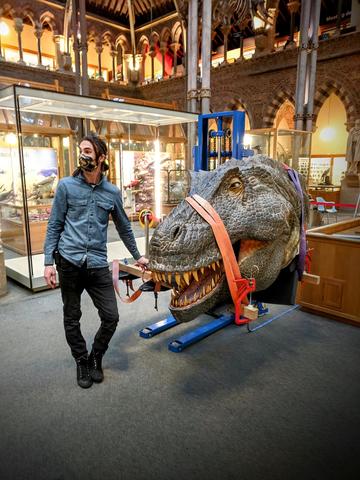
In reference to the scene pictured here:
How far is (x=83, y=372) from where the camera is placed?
8.71 feet

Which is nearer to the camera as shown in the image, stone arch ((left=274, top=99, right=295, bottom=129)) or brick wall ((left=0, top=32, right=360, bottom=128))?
brick wall ((left=0, top=32, right=360, bottom=128))

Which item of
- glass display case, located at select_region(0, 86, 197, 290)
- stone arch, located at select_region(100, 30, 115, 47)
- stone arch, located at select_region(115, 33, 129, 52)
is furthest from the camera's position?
stone arch, located at select_region(115, 33, 129, 52)

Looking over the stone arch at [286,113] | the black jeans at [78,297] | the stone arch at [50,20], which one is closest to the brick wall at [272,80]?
the stone arch at [286,113]

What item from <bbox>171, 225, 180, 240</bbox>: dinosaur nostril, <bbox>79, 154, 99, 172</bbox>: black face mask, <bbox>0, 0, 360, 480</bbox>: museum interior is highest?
<bbox>79, 154, 99, 172</bbox>: black face mask

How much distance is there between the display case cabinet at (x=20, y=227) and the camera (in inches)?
250

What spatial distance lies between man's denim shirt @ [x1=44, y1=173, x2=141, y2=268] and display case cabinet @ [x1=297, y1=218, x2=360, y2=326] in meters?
2.48

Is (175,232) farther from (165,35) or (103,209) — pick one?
(165,35)

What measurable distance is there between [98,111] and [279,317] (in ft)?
Answer: 14.7

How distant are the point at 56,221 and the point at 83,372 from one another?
112 cm

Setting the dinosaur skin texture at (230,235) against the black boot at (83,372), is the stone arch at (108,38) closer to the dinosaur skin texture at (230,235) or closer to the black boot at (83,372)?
the black boot at (83,372)

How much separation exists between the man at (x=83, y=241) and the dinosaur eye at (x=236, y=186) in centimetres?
98

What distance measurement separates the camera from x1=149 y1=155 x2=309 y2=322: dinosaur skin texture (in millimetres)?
1667

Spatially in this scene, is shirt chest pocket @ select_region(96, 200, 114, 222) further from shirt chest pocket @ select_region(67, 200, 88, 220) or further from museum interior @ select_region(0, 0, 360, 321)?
museum interior @ select_region(0, 0, 360, 321)

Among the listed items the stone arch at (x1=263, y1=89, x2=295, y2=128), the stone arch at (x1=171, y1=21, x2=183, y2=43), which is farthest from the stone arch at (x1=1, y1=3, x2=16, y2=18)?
the stone arch at (x1=263, y1=89, x2=295, y2=128)
